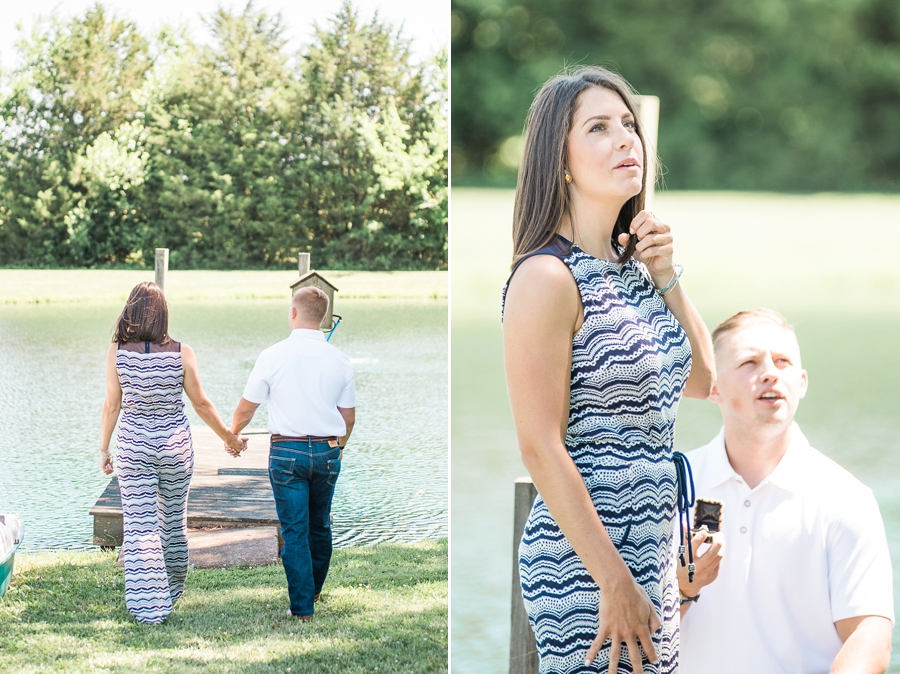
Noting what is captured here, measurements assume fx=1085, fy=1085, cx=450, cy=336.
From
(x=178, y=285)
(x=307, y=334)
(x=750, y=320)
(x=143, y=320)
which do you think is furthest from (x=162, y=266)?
(x=750, y=320)

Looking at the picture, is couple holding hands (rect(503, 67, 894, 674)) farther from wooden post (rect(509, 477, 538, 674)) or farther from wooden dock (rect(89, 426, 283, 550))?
wooden dock (rect(89, 426, 283, 550))

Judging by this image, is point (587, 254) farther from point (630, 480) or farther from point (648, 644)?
point (648, 644)

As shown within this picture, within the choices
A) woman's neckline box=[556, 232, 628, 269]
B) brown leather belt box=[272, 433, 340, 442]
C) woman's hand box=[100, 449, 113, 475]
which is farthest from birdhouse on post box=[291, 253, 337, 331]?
woman's neckline box=[556, 232, 628, 269]

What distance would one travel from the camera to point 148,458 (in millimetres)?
3342

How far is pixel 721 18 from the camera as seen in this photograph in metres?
29.3

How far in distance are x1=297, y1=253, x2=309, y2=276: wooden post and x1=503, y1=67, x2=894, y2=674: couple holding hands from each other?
1985 millimetres

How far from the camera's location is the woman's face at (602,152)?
66.7 inches

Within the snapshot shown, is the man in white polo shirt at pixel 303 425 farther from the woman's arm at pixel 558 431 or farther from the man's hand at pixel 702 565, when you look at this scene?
the woman's arm at pixel 558 431

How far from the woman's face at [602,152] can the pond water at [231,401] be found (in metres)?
1.97

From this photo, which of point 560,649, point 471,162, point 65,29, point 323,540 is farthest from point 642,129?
point 471,162

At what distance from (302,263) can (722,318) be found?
11.1 metres

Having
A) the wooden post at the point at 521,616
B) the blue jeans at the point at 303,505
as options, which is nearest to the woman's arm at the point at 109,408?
the blue jeans at the point at 303,505

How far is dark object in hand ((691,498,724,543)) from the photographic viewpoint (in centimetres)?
194

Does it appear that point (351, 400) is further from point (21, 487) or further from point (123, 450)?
point (21, 487)
